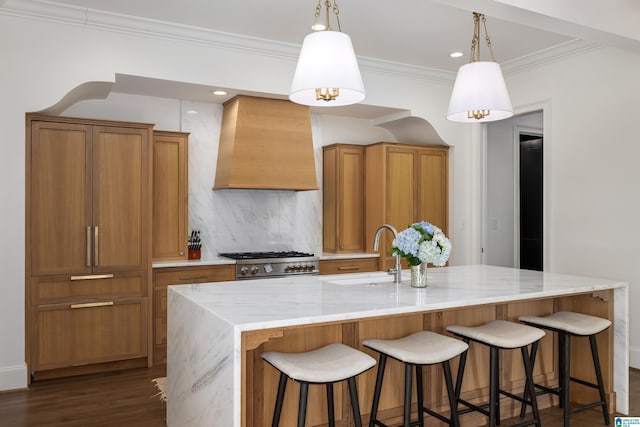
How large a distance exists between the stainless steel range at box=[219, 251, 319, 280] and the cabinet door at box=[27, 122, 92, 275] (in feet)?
4.25

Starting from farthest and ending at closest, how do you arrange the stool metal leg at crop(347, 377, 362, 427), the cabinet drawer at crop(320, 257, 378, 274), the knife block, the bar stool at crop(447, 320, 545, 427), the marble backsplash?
1. the cabinet drawer at crop(320, 257, 378, 274)
2. the marble backsplash
3. the knife block
4. the bar stool at crop(447, 320, 545, 427)
5. the stool metal leg at crop(347, 377, 362, 427)

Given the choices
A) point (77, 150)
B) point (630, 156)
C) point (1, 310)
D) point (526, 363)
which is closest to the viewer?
point (526, 363)

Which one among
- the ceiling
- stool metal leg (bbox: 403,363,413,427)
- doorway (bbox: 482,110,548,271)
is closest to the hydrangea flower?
stool metal leg (bbox: 403,363,413,427)

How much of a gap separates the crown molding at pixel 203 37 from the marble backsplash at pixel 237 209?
33.8 inches

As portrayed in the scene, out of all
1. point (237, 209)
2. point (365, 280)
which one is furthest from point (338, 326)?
point (237, 209)

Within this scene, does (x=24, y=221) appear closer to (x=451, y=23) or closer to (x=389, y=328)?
(x=389, y=328)

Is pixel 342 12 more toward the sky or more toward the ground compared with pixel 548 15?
more toward the sky

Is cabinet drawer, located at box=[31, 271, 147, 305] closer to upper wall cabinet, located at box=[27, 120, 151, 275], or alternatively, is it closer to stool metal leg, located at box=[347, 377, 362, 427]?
upper wall cabinet, located at box=[27, 120, 151, 275]

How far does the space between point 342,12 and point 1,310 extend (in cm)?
327

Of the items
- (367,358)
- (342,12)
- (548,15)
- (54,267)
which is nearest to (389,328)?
(367,358)

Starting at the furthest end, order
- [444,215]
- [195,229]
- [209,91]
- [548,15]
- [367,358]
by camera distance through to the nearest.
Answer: [444,215] < [195,229] < [209,91] < [548,15] < [367,358]

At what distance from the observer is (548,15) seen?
3090 mm

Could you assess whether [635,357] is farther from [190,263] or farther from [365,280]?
[190,263]

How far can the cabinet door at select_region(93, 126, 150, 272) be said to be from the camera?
4.09 meters
